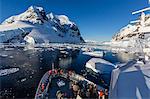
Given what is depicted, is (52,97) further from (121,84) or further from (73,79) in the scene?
(121,84)

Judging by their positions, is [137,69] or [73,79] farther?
[73,79]

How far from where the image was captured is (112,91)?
873 cm

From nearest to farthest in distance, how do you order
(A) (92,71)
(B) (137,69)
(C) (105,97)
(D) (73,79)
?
(B) (137,69) < (C) (105,97) < (D) (73,79) < (A) (92,71)

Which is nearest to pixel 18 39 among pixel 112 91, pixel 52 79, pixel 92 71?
pixel 92 71

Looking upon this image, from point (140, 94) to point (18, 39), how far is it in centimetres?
14297

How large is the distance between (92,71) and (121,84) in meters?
25.0

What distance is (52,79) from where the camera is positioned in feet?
72.0

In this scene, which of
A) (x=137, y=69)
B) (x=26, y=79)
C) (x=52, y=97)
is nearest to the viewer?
(x=137, y=69)

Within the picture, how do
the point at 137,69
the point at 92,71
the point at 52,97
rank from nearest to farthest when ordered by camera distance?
1. the point at 137,69
2. the point at 52,97
3. the point at 92,71

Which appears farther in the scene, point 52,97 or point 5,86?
point 5,86

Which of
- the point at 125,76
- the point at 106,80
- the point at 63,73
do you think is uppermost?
the point at 125,76

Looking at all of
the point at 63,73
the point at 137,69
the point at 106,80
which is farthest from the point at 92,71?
the point at 137,69

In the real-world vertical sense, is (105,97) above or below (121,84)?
below

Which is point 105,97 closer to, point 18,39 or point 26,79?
point 26,79
